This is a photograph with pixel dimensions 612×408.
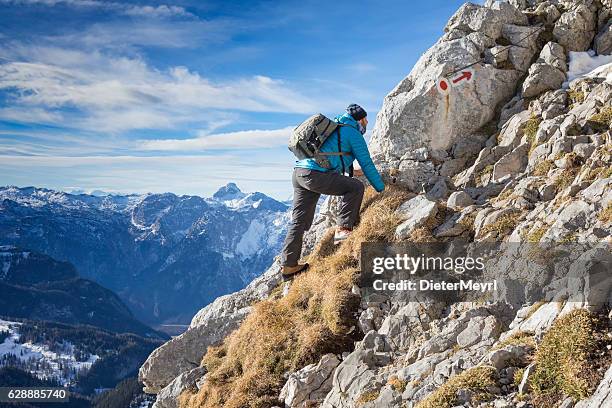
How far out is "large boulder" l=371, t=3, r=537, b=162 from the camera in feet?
67.7

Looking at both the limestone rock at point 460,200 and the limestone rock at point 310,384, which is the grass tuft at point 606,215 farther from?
the limestone rock at point 310,384

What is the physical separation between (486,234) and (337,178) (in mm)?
5143

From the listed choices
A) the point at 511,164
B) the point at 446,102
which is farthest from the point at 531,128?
the point at 446,102

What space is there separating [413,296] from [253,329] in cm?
568

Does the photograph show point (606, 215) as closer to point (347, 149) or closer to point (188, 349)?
point (347, 149)

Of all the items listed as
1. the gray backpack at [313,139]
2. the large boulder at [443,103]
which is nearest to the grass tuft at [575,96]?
the large boulder at [443,103]

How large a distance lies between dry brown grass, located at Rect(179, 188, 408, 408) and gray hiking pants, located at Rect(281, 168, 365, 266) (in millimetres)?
685

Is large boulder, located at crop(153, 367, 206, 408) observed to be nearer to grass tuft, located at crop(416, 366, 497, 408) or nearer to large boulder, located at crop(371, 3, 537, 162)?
grass tuft, located at crop(416, 366, 497, 408)

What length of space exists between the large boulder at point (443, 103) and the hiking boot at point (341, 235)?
5933mm

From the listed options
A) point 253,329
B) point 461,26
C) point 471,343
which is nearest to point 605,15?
point 461,26

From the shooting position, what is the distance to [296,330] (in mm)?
14070

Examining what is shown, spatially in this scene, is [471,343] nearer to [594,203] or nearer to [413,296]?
[413,296]

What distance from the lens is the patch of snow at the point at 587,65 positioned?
62.1 ft

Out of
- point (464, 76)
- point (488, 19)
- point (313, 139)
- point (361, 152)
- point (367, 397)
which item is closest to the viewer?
point (367, 397)
